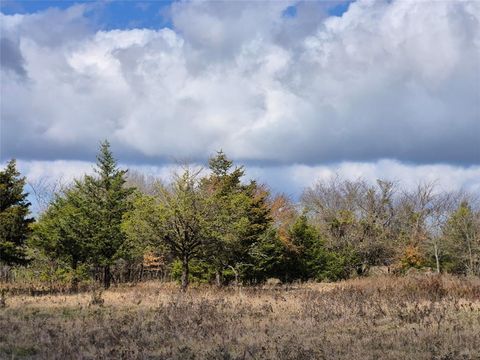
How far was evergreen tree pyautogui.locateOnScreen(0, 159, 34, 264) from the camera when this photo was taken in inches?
1209

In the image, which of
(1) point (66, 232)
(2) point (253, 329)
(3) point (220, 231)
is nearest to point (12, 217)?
(1) point (66, 232)

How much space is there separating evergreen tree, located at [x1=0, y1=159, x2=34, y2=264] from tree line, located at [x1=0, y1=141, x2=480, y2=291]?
6 centimetres

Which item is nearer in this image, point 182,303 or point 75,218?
point 182,303

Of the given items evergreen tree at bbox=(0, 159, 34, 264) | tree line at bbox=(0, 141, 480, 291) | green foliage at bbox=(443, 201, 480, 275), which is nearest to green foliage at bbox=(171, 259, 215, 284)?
tree line at bbox=(0, 141, 480, 291)

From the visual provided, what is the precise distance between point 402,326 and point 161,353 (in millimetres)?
6086

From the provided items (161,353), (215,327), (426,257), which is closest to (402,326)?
(215,327)

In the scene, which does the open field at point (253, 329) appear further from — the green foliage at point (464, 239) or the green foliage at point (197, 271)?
the green foliage at point (464, 239)

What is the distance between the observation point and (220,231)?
28641 millimetres

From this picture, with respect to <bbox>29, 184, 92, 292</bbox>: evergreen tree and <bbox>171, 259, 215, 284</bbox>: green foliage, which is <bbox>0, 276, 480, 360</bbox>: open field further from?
<bbox>171, 259, 215, 284</bbox>: green foliage

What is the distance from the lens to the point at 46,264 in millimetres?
43188

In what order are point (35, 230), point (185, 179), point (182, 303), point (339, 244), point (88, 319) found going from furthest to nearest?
point (339, 244), point (35, 230), point (185, 179), point (182, 303), point (88, 319)

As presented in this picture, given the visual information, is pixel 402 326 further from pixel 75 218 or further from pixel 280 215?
pixel 280 215

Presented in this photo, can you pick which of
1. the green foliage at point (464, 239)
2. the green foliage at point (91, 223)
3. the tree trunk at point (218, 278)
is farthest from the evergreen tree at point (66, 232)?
the green foliage at point (464, 239)

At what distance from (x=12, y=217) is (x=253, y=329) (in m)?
21.7
